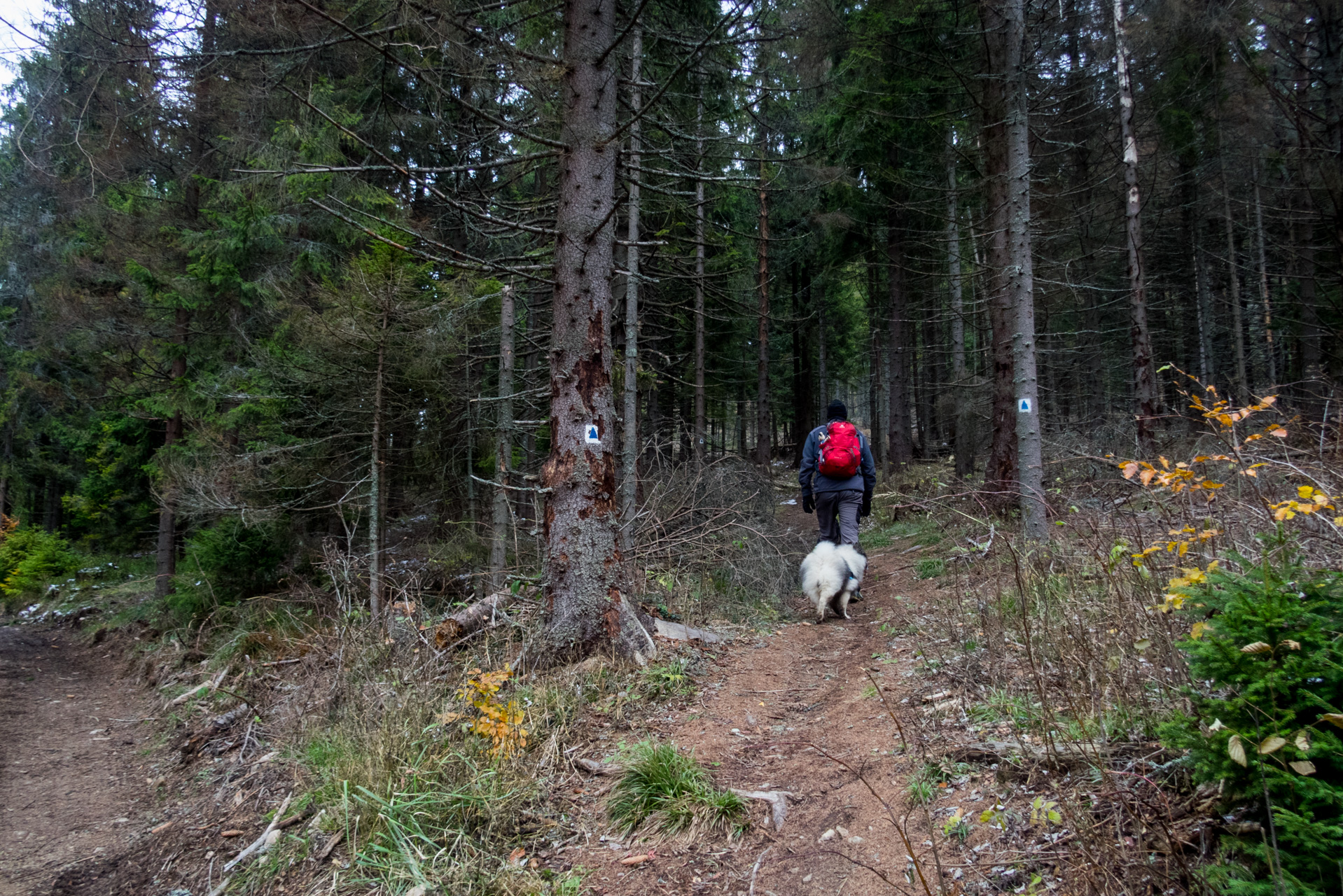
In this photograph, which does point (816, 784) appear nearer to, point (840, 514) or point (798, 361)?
point (840, 514)

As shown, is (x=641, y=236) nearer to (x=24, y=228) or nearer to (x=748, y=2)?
(x=748, y=2)

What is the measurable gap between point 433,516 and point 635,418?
16.7ft

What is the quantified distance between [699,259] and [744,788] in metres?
10.9

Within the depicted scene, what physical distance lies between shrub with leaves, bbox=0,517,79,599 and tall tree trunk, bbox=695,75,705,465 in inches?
763

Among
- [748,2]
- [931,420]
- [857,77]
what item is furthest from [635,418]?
[931,420]

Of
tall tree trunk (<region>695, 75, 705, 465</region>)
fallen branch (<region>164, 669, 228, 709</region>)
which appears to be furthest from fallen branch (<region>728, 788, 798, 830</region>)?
fallen branch (<region>164, 669, 228, 709</region>)

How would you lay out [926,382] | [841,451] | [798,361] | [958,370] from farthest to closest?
[926,382], [798,361], [958,370], [841,451]

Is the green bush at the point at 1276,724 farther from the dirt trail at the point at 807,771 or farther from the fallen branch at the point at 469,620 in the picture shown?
the fallen branch at the point at 469,620

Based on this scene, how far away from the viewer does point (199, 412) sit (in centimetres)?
1238

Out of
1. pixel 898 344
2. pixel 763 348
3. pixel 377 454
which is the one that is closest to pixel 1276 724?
pixel 377 454

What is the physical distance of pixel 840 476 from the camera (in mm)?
7344

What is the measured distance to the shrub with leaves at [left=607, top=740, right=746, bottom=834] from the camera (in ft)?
10.9

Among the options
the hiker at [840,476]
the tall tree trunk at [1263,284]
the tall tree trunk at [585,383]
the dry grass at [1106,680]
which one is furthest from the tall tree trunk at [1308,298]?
the tall tree trunk at [585,383]

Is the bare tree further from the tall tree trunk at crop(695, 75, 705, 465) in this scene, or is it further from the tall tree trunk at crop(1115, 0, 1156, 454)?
the tall tree trunk at crop(1115, 0, 1156, 454)
